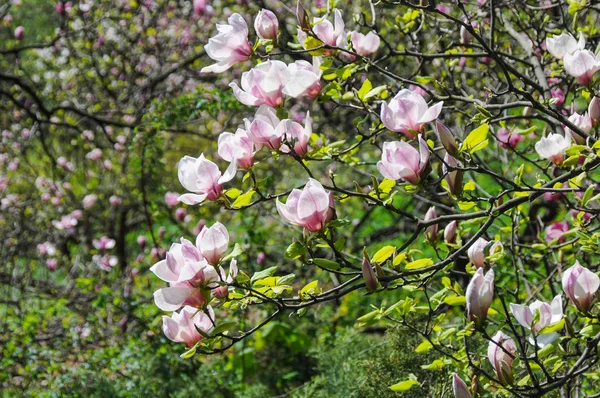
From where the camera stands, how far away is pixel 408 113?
1.33 meters

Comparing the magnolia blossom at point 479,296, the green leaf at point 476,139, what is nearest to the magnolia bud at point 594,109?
the green leaf at point 476,139

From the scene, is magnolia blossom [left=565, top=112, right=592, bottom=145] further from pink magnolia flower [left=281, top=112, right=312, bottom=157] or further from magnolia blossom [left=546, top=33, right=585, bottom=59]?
pink magnolia flower [left=281, top=112, right=312, bottom=157]

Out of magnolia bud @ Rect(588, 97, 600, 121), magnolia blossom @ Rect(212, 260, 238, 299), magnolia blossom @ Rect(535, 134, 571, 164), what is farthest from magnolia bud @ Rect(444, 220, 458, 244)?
magnolia blossom @ Rect(212, 260, 238, 299)

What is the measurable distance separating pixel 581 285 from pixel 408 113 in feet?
1.55

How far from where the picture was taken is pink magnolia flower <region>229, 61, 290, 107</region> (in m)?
1.42

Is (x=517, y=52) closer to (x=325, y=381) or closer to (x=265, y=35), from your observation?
(x=325, y=381)

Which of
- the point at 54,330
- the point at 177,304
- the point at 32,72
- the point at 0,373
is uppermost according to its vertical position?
the point at 32,72

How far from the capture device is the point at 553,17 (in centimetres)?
325

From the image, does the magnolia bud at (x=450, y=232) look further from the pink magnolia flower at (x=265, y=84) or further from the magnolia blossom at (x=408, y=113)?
the pink magnolia flower at (x=265, y=84)

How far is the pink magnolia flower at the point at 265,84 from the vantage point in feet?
4.67

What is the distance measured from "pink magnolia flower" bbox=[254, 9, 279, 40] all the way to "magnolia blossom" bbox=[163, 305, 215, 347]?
0.64 meters

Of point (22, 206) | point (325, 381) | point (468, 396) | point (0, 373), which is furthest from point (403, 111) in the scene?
point (22, 206)

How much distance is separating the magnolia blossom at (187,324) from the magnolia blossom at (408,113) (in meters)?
0.52

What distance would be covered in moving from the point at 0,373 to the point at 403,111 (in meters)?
3.06
